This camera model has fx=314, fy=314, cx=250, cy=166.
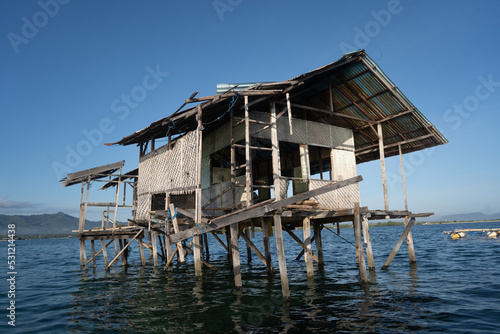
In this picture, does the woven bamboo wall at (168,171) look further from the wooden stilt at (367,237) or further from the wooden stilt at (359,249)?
the wooden stilt at (367,237)

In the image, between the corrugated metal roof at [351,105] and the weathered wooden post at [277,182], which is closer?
the weathered wooden post at [277,182]

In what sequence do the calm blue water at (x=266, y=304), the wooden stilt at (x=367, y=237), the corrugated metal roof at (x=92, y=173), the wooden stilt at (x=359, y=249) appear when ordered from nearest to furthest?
the calm blue water at (x=266, y=304), the wooden stilt at (x=359, y=249), the wooden stilt at (x=367, y=237), the corrugated metal roof at (x=92, y=173)

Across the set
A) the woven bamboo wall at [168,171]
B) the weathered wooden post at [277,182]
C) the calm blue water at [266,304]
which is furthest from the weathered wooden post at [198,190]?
the weathered wooden post at [277,182]

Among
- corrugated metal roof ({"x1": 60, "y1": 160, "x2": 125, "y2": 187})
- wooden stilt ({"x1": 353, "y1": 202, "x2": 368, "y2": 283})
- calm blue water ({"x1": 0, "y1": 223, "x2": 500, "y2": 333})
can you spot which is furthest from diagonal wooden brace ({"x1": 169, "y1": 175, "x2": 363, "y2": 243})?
corrugated metal roof ({"x1": 60, "y1": 160, "x2": 125, "y2": 187})

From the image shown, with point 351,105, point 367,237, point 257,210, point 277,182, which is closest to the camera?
point 257,210

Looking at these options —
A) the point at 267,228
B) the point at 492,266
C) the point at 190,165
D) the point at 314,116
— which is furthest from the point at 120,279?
A: the point at 492,266

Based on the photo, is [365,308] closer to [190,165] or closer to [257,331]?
[257,331]

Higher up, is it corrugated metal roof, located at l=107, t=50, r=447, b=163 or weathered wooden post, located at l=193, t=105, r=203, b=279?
corrugated metal roof, located at l=107, t=50, r=447, b=163

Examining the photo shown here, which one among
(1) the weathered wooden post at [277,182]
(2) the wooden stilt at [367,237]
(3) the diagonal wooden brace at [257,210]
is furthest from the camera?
(2) the wooden stilt at [367,237]

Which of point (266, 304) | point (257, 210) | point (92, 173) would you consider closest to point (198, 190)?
point (257, 210)

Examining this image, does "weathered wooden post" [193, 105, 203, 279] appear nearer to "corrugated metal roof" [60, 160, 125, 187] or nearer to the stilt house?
the stilt house

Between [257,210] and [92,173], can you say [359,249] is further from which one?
[92,173]

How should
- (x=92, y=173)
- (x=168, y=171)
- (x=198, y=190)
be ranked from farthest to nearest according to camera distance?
(x=92, y=173)
(x=168, y=171)
(x=198, y=190)

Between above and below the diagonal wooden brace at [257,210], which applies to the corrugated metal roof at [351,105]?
above
